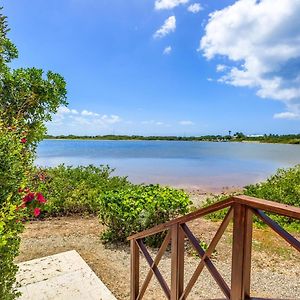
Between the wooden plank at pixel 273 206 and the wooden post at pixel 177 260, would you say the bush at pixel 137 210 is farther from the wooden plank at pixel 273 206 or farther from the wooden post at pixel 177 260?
the wooden plank at pixel 273 206

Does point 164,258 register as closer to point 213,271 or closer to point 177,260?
point 177,260

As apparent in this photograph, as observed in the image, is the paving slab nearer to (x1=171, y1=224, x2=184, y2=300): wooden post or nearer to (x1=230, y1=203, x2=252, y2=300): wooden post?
(x1=171, y1=224, x2=184, y2=300): wooden post

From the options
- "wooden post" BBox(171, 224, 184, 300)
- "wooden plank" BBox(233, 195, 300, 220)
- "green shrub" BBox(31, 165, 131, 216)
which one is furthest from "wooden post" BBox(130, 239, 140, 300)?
"green shrub" BBox(31, 165, 131, 216)

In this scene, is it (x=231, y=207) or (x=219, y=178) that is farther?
(x=219, y=178)

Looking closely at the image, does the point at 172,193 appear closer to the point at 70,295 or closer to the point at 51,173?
the point at 70,295

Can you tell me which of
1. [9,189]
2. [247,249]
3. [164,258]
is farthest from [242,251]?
[164,258]

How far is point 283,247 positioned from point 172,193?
240 centimetres

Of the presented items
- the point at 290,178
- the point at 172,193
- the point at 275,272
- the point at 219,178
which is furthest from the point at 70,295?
the point at 219,178

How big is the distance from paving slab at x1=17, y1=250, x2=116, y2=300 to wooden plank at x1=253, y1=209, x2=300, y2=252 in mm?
2847

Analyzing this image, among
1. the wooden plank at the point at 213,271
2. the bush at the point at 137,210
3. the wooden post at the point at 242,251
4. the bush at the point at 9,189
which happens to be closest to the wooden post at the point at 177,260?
the wooden plank at the point at 213,271

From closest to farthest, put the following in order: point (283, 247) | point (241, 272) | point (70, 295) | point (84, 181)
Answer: point (241, 272), point (70, 295), point (283, 247), point (84, 181)

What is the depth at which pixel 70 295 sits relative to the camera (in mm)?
3561

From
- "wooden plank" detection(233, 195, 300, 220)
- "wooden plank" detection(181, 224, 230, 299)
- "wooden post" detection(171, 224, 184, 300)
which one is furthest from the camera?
"wooden post" detection(171, 224, 184, 300)

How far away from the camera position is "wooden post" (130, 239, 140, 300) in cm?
292
